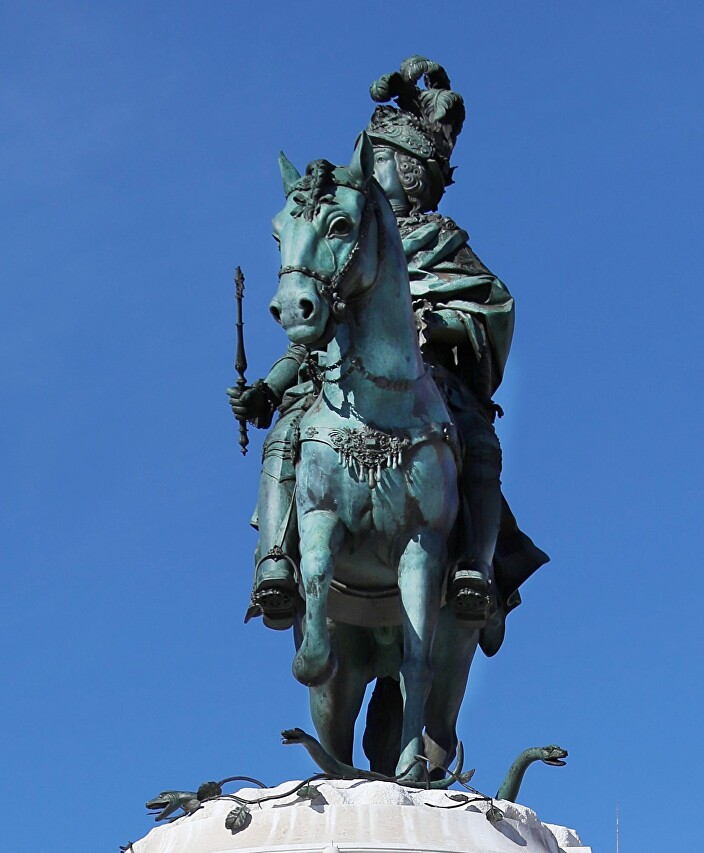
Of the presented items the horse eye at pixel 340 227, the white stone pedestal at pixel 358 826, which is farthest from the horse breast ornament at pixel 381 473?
the white stone pedestal at pixel 358 826

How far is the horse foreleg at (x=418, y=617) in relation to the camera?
1427 centimetres

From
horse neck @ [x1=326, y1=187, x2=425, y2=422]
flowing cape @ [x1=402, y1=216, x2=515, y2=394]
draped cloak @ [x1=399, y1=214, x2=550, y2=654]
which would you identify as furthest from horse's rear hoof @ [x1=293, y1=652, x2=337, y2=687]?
flowing cape @ [x1=402, y1=216, x2=515, y2=394]

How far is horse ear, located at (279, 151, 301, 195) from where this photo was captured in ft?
47.8

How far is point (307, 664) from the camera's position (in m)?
14.2

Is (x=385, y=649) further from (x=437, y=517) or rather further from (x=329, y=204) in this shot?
(x=329, y=204)

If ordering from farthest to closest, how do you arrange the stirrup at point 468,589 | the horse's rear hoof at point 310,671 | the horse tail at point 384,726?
the horse tail at point 384,726, the stirrup at point 468,589, the horse's rear hoof at point 310,671

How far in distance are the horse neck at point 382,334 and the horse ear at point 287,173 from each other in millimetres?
534

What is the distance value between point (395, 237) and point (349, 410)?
119 centimetres

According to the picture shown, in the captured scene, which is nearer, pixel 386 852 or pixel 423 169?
pixel 386 852

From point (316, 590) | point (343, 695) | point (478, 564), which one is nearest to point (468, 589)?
point (478, 564)

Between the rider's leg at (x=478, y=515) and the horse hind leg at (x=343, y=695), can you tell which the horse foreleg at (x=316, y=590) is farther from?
the horse hind leg at (x=343, y=695)

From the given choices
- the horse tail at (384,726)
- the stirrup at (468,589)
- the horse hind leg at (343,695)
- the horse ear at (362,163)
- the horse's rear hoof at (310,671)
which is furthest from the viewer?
the horse tail at (384,726)

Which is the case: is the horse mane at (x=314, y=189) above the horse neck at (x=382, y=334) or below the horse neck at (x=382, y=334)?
above

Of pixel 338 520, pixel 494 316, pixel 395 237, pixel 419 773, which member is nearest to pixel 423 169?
pixel 494 316
